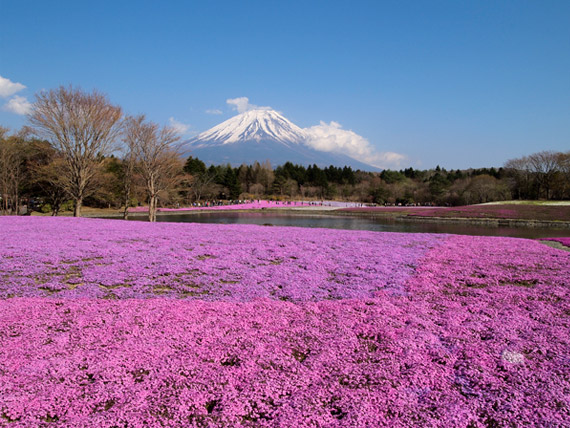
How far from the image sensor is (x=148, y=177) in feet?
107

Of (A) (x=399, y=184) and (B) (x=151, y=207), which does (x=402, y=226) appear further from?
(A) (x=399, y=184)

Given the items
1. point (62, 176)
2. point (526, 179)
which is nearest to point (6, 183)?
point (62, 176)

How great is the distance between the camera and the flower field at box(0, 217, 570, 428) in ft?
12.5

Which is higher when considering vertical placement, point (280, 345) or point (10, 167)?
point (10, 167)

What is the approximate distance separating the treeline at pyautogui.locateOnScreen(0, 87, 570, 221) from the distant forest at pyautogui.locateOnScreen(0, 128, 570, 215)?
19 cm

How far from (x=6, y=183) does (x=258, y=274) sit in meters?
44.0

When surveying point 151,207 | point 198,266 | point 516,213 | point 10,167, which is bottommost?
point 198,266

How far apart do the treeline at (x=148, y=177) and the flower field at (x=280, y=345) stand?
75.3 ft

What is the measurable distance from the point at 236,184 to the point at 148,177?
203 ft

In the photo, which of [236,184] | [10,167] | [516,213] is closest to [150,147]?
[10,167]

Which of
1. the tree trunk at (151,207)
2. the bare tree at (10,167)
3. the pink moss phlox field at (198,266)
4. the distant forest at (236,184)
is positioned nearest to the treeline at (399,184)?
the distant forest at (236,184)

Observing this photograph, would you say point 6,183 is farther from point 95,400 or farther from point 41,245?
point 95,400

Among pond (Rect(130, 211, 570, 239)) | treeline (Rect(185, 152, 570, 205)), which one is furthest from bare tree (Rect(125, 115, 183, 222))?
treeline (Rect(185, 152, 570, 205))

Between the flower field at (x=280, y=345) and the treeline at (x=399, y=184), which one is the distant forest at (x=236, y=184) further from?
the flower field at (x=280, y=345)
